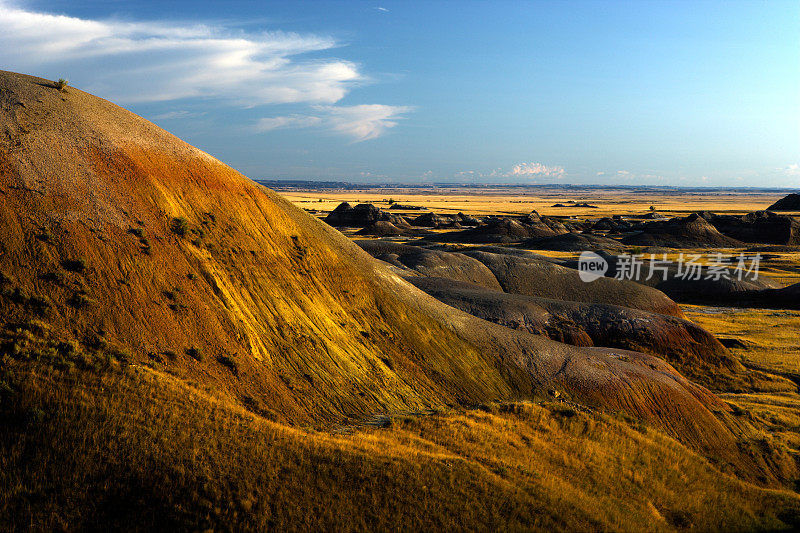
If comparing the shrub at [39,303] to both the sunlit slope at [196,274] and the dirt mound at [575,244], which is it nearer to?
the sunlit slope at [196,274]

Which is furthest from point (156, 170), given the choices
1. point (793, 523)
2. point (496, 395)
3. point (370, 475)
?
point (793, 523)

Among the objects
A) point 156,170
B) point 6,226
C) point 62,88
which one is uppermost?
point 62,88

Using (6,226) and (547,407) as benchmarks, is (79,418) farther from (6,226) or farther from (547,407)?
Answer: (547,407)

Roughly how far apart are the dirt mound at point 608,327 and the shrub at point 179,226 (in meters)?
17.6

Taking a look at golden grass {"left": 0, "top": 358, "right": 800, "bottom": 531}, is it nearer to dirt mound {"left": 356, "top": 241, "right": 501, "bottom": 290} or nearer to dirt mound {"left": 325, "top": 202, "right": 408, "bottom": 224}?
dirt mound {"left": 356, "top": 241, "right": 501, "bottom": 290}

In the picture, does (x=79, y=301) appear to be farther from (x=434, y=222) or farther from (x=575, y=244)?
(x=434, y=222)

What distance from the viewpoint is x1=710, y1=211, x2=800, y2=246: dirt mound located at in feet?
345

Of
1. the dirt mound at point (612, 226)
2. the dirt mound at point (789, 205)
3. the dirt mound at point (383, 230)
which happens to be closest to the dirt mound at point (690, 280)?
the dirt mound at point (383, 230)

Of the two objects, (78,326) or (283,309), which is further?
(283,309)

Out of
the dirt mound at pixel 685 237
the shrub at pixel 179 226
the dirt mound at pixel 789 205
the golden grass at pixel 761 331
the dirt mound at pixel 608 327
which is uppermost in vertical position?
the dirt mound at pixel 789 205

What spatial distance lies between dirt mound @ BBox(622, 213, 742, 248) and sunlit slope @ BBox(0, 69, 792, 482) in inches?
3219

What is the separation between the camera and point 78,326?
14695 millimetres

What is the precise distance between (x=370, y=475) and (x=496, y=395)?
10.6 m

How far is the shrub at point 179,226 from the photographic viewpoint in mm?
19312
